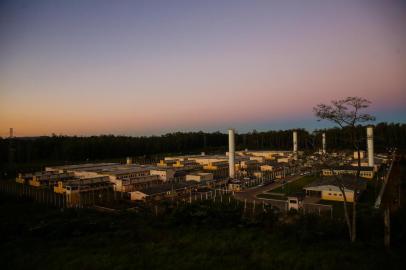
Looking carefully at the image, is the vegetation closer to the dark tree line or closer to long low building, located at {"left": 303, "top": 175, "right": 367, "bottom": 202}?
the dark tree line

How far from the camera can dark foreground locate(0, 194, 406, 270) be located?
181 inches

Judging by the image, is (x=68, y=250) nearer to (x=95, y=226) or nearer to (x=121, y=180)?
(x=95, y=226)

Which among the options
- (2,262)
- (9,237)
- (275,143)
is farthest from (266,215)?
(275,143)

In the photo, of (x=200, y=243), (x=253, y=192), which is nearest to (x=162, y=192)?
(x=253, y=192)

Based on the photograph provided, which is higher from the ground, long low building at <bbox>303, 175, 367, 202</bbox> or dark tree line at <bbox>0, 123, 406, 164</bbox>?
dark tree line at <bbox>0, 123, 406, 164</bbox>

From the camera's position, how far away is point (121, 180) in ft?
58.9

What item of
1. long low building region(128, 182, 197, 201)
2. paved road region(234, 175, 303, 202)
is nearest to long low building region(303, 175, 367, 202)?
paved road region(234, 175, 303, 202)

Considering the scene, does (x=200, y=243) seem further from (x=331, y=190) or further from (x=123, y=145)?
(x=123, y=145)

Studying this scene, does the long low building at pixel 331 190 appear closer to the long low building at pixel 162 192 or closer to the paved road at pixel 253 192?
the paved road at pixel 253 192

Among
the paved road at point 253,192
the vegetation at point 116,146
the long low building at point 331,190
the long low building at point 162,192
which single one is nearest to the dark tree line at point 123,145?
the vegetation at point 116,146

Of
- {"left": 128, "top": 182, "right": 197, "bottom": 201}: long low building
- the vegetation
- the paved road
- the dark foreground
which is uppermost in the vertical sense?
the vegetation

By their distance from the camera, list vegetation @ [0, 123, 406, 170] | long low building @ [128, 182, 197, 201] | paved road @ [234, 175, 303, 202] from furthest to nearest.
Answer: vegetation @ [0, 123, 406, 170]
paved road @ [234, 175, 303, 202]
long low building @ [128, 182, 197, 201]

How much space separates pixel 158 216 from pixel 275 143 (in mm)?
49062

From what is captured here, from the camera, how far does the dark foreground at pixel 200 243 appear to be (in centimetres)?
461
